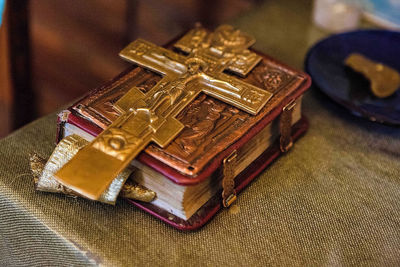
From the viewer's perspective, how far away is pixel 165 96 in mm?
782

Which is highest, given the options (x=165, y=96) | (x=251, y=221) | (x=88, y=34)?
(x=165, y=96)

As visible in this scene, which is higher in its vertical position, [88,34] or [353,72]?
[353,72]

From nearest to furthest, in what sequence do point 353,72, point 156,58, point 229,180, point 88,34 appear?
1. point 229,180
2. point 156,58
3. point 353,72
4. point 88,34

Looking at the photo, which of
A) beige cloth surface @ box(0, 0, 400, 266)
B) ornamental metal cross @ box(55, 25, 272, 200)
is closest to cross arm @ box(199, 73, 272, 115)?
ornamental metal cross @ box(55, 25, 272, 200)

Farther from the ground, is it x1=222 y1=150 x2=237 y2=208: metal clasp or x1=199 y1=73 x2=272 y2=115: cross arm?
x1=199 y1=73 x2=272 y2=115: cross arm

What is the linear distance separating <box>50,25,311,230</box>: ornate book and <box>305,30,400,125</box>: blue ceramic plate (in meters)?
0.11

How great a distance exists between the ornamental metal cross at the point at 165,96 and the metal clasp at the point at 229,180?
8cm

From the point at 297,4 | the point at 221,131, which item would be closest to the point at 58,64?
the point at 297,4

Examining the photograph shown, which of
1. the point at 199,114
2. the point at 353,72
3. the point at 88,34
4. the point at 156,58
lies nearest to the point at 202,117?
the point at 199,114

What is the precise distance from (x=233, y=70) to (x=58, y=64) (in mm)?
874

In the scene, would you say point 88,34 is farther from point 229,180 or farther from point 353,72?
point 229,180

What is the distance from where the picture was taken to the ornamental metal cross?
667 mm

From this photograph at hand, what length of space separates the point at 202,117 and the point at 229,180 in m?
0.10

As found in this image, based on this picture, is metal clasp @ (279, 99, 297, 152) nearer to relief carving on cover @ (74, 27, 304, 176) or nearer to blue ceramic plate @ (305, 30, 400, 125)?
relief carving on cover @ (74, 27, 304, 176)
